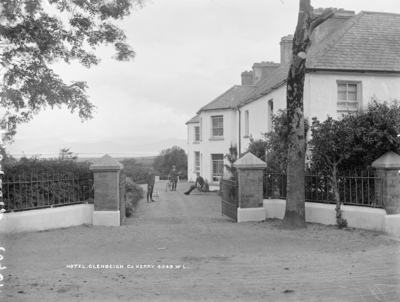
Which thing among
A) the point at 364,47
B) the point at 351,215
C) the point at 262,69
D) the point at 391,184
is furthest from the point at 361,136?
the point at 262,69

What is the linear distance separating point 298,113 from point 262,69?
68.6 ft

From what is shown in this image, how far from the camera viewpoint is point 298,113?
35.0ft

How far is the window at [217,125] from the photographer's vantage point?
3119 cm

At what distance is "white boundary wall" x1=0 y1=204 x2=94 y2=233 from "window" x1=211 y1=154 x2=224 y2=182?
20707 mm

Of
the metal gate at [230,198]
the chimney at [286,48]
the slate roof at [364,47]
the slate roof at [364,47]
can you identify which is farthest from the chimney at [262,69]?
the metal gate at [230,198]

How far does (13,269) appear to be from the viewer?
6.50m

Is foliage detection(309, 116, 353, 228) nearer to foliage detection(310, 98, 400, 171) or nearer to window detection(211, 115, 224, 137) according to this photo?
foliage detection(310, 98, 400, 171)

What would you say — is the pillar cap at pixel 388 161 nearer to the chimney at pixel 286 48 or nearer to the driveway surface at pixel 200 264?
the driveway surface at pixel 200 264

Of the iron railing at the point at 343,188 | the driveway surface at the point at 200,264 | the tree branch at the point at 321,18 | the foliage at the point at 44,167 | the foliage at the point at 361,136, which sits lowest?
the driveway surface at the point at 200,264

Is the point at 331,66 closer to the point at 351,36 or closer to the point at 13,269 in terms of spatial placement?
the point at 351,36

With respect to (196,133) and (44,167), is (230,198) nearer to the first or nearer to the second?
(44,167)

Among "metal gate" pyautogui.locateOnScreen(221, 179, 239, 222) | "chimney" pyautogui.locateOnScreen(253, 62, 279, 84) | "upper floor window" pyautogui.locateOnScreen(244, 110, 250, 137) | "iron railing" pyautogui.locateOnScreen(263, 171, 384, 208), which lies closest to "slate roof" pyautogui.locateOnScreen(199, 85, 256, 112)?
"chimney" pyautogui.locateOnScreen(253, 62, 279, 84)

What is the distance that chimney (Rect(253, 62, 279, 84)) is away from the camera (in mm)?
30266

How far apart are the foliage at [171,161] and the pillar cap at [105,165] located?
34216 mm
